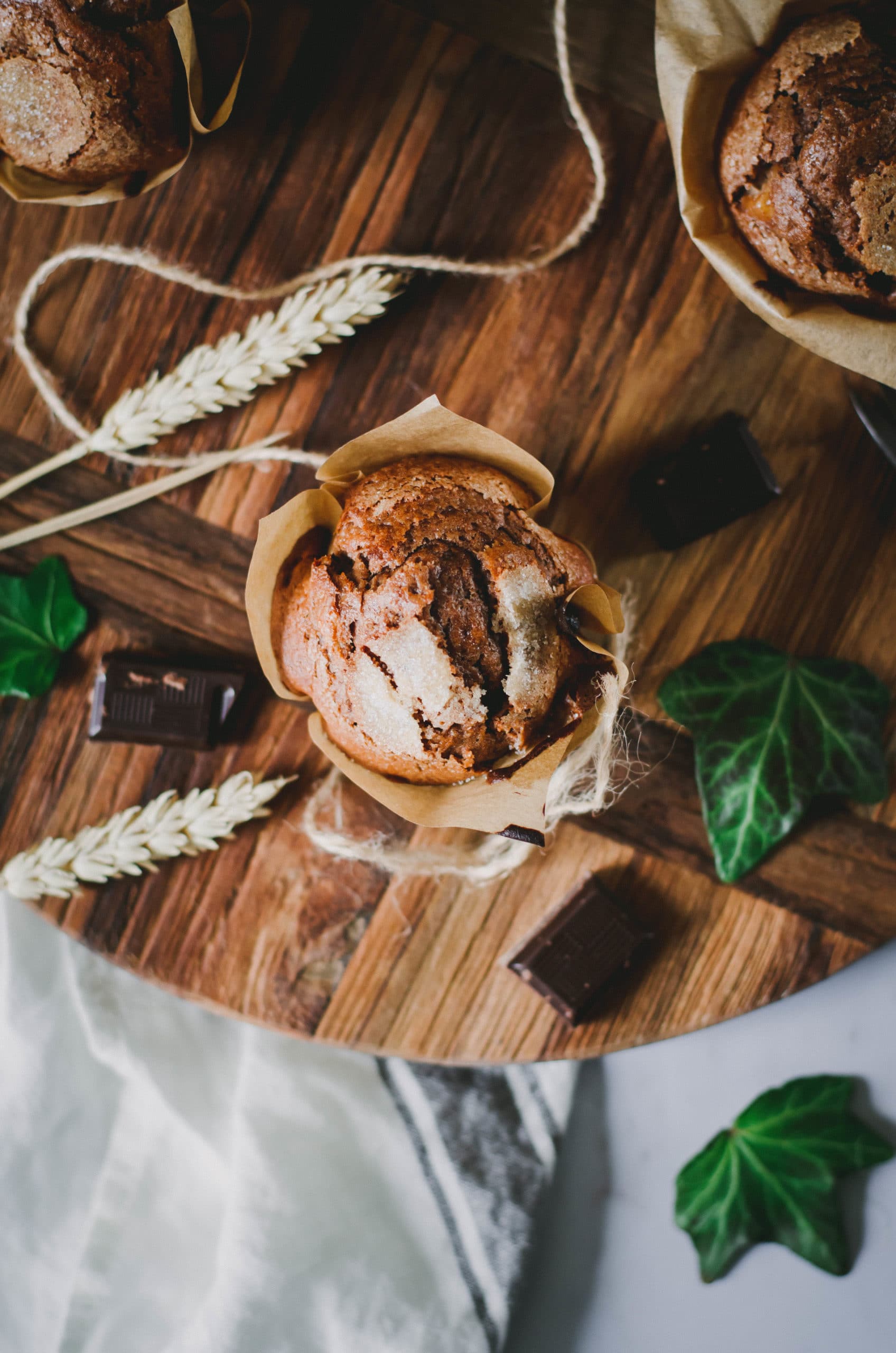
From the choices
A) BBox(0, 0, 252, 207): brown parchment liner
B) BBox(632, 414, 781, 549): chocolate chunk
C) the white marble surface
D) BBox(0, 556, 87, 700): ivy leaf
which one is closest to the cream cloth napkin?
the white marble surface

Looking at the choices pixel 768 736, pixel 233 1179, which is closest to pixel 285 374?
pixel 768 736

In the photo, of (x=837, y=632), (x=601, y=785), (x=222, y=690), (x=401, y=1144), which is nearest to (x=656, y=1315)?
(x=401, y=1144)

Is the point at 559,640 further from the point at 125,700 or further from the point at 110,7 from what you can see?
the point at 110,7

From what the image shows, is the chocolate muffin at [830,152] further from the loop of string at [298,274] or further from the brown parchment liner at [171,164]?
the brown parchment liner at [171,164]

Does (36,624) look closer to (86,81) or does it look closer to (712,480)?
(86,81)

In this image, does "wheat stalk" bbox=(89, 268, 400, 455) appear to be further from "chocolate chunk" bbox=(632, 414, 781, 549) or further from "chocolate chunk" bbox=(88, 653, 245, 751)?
"chocolate chunk" bbox=(632, 414, 781, 549)

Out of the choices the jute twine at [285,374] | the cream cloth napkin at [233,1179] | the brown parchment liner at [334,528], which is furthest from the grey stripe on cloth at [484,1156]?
the brown parchment liner at [334,528]
